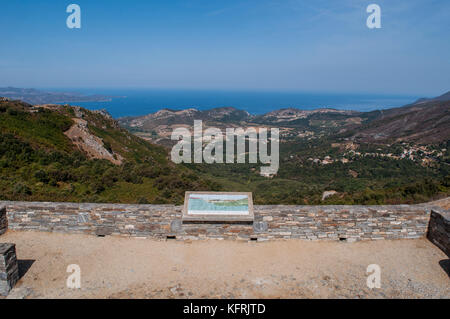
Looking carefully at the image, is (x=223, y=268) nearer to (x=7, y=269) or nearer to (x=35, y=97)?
(x=7, y=269)

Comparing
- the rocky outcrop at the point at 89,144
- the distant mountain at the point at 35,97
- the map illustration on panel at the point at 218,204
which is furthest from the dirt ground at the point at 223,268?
the distant mountain at the point at 35,97

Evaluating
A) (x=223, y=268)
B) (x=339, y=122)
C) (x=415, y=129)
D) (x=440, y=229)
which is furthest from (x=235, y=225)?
(x=339, y=122)

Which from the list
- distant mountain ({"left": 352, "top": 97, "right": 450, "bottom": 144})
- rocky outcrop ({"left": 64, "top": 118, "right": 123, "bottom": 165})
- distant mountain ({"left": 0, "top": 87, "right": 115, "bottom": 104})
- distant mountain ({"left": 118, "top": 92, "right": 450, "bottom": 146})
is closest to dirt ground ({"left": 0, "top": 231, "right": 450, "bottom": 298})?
rocky outcrop ({"left": 64, "top": 118, "right": 123, "bottom": 165})

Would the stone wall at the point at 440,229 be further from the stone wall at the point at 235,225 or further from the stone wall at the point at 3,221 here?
the stone wall at the point at 3,221

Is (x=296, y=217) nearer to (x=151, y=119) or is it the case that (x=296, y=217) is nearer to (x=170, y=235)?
(x=170, y=235)

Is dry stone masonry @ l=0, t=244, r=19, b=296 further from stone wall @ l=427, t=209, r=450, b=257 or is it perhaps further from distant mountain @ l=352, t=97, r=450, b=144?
distant mountain @ l=352, t=97, r=450, b=144

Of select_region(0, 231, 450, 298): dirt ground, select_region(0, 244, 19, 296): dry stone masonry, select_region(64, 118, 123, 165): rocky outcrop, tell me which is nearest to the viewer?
select_region(0, 244, 19, 296): dry stone masonry
